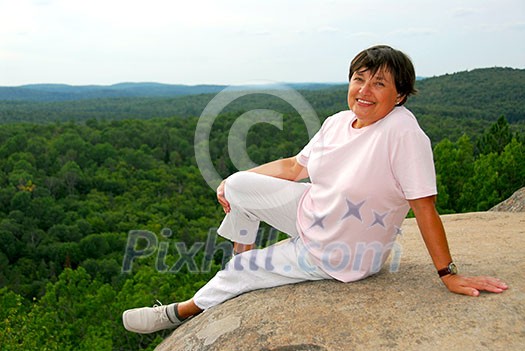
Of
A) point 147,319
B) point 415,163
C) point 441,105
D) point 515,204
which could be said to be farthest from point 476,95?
point 415,163

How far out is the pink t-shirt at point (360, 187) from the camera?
3.14 metres

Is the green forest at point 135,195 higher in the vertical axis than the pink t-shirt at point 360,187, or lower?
lower

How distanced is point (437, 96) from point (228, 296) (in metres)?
82.0

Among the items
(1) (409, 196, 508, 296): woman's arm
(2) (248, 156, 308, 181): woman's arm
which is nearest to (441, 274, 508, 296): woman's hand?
(1) (409, 196, 508, 296): woman's arm

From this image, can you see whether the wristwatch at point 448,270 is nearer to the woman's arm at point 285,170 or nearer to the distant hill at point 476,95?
the woman's arm at point 285,170

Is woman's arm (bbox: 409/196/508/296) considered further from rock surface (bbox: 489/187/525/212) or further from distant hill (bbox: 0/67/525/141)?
distant hill (bbox: 0/67/525/141)

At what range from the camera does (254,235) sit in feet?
13.1

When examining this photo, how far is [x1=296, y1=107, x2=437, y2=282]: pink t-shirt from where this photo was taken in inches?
124

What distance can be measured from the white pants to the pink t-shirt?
0.36ft

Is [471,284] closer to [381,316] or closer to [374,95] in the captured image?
[381,316]

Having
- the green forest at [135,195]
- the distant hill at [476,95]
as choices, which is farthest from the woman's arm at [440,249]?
the distant hill at [476,95]

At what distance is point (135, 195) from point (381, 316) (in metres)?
53.2

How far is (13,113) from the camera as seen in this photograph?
106688 mm

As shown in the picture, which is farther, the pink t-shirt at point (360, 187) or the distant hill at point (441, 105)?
the distant hill at point (441, 105)
